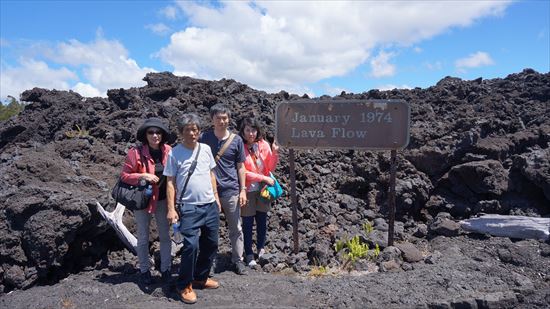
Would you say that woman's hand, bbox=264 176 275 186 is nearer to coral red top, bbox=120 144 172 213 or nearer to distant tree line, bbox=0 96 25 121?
coral red top, bbox=120 144 172 213

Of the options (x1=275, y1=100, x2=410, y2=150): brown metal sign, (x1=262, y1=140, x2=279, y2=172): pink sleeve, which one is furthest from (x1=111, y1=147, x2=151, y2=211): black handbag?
(x1=275, y1=100, x2=410, y2=150): brown metal sign

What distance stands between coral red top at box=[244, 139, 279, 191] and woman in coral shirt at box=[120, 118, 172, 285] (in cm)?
94

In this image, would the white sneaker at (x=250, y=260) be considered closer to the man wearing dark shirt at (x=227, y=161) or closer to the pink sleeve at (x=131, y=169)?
the man wearing dark shirt at (x=227, y=161)

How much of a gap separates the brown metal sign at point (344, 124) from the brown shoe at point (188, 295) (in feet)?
7.32

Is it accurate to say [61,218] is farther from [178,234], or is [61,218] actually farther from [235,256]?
[235,256]

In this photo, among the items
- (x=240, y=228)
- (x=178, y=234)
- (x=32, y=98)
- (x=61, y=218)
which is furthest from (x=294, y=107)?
(x=32, y=98)

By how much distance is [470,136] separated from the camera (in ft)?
28.2

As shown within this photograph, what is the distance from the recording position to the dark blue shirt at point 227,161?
494 cm

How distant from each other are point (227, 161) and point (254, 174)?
1.38 ft

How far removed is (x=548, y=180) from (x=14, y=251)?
23.8 ft

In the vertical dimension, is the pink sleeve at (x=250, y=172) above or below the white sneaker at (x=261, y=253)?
above

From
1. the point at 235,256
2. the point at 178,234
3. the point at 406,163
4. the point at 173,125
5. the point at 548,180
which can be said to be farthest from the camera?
the point at 173,125

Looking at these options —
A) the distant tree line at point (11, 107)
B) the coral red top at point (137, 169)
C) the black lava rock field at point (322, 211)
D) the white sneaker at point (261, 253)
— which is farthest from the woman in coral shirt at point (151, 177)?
the distant tree line at point (11, 107)

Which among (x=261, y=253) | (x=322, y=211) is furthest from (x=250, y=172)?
(x=322, y=211)
